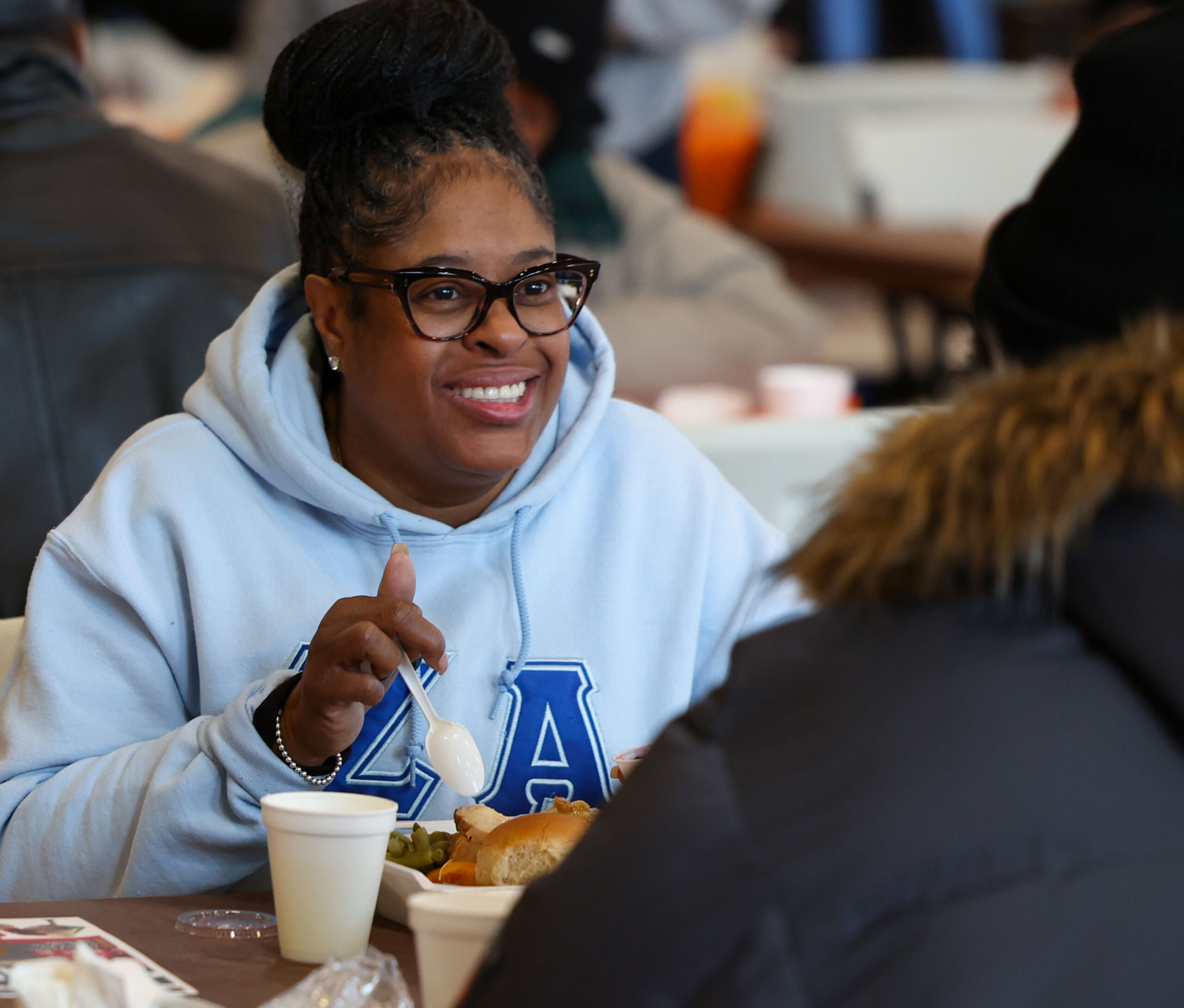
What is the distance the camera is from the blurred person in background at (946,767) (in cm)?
68

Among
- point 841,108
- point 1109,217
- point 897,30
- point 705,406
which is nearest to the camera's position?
point 1109,217

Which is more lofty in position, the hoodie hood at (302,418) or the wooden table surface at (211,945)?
the hoodie hood at (302,418)

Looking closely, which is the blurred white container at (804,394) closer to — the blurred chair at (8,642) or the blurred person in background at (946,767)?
the blurred chair at (8,642)

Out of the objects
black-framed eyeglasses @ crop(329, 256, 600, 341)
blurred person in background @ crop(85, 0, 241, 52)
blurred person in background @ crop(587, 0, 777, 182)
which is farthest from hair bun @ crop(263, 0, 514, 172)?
blurred person in background @ crop(85, 0, 241, 52)

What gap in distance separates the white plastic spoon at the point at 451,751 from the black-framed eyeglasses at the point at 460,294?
42 cm

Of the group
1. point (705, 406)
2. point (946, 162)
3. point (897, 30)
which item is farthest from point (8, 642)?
point (897, 30)

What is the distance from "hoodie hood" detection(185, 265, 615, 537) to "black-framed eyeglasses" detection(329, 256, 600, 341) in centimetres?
13

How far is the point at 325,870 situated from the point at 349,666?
24cm

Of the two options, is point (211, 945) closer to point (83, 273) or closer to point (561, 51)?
point (83, 273)

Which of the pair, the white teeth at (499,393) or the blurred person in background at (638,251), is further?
the blurred person in background at (638,251)

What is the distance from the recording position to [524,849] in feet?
3.92

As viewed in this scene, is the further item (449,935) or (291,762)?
(291,762)

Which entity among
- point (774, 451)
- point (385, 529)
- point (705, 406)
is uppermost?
point (385, 529)

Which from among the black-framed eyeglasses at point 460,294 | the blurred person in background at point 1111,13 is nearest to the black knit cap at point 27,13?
the black-framed eyeglasses at point 460,294
